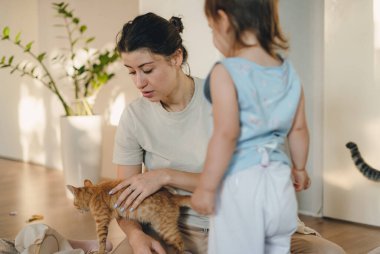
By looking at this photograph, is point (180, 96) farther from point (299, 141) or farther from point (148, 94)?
point (299, 141)

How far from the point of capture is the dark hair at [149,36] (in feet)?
6.60

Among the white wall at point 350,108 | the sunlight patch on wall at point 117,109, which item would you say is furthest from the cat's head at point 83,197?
the sunlight patch on wall at point 117,109

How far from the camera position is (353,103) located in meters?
3.67

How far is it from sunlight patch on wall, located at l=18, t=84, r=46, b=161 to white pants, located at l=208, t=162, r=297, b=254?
16.1ft

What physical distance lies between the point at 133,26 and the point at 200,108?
357 millimetres

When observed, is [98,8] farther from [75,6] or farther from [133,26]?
[133,26]

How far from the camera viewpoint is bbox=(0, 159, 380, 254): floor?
11.5ft

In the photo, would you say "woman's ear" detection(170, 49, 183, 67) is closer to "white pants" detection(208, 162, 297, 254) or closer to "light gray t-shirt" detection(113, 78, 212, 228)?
"light gray t-shirt" detection(113, 78, 212, 228)

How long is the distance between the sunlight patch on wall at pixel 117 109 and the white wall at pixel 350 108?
2.00 meters

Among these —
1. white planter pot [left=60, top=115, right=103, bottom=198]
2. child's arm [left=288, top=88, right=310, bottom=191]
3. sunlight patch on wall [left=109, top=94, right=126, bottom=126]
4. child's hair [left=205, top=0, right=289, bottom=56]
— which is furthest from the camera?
sunlight patch on wall [left=109, top=94, right=126, bottom=126]

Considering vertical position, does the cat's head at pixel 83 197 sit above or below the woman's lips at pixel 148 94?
below

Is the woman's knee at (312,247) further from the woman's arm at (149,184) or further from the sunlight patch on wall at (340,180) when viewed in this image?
the sunlight patch on wall at (340,180)

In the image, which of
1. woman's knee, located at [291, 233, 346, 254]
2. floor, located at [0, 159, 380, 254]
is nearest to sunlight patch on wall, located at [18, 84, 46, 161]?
floor, located at [0, 159, 380, 254]

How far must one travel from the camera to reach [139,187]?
2020 mm
